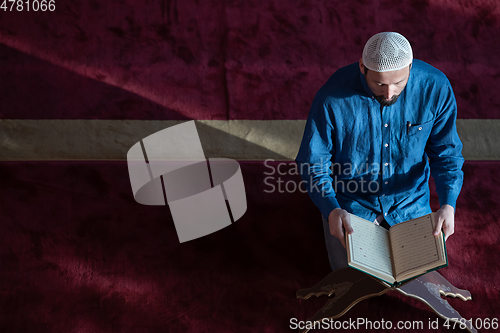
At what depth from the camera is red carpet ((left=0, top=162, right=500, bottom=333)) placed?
173 centimetres

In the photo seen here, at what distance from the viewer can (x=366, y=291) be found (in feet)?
5.27

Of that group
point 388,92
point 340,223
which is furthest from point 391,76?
point 340,223

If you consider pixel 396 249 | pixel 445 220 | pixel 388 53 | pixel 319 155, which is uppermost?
pixel 388 53

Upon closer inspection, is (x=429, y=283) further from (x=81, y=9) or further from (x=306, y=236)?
(x=81, y=9)

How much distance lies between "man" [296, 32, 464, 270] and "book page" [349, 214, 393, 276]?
0.13ft

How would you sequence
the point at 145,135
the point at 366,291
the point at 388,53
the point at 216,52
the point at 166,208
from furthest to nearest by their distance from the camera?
the point at 216,52
the point at 145,135
the point at 166,208
the point at 366,291
the point at 388,53

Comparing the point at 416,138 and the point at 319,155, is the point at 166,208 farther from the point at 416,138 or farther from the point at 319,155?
the point at 416,138

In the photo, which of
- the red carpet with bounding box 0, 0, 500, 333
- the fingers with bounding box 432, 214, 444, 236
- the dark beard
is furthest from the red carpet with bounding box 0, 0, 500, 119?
the fingers with bounding box 432, 214, 444, 236

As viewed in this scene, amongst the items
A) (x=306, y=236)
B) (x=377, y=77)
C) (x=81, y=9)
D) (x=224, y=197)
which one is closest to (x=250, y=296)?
(x=306, y=236)

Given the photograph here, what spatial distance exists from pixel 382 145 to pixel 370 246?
0.32 m

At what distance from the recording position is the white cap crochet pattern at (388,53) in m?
1.24

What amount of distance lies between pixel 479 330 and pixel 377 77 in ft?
3.35

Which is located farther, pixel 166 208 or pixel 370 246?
pixel 166 208

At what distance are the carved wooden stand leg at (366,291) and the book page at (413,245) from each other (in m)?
0.16
